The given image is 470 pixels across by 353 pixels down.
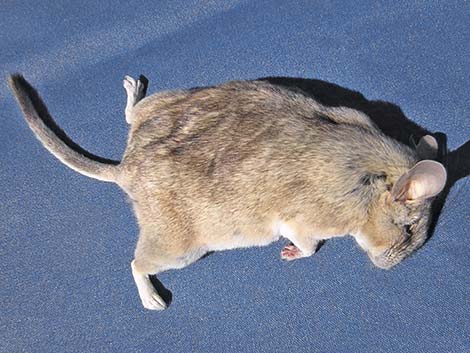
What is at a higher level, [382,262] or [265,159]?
[265,159]

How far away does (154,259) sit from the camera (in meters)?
3.39

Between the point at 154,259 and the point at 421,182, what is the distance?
4.78 ft

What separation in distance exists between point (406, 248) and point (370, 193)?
52 cm

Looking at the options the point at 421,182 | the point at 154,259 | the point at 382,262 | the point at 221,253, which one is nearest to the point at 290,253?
the point at 221,253

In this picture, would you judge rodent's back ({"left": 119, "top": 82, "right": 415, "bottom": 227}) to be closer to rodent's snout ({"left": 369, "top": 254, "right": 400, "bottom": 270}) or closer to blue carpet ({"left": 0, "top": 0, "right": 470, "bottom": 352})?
rodent's snout ({"left": 369, "top": 254, "right": 400, "bottom": 270})

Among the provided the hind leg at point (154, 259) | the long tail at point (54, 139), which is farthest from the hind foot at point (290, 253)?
the long tail at point (54, 139)

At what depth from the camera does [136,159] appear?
10.6 feet

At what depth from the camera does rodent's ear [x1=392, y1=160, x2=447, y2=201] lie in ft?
9.00

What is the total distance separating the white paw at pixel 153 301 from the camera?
375 cm

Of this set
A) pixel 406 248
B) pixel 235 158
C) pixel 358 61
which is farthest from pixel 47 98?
pixel 406 248

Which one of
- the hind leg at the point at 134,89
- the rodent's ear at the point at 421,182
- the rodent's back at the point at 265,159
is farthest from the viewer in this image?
the hind leg at the point at 134,89

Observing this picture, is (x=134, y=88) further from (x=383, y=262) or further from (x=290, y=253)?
(x=383, y=262)

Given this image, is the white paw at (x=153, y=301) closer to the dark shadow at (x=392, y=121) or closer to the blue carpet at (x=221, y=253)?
the blue carpet at (x=221, y=253)

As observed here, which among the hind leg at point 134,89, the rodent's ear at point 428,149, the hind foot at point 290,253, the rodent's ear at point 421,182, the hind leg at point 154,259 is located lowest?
the hind foot at point 290,253
